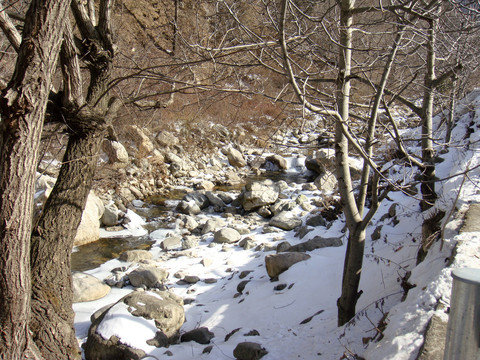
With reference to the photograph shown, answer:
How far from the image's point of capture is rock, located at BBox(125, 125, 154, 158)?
13.3m

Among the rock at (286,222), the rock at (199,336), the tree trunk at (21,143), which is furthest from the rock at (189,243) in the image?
the tree trunk at (21,143)

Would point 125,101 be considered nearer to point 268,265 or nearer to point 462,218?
point 268,265

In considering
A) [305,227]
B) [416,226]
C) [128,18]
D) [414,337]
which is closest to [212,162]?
[128,18]

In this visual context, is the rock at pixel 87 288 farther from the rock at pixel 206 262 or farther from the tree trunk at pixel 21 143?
the tree trunk at pixel 21 143

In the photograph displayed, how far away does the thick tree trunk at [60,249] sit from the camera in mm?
3492

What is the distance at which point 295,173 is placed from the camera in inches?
577

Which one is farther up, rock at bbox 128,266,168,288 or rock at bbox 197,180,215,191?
rock at bbox 197,180,215,191

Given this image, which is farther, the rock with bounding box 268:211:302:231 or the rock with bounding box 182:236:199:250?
the rock with bounding box 268:211:302:231

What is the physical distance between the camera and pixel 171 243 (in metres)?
7.92

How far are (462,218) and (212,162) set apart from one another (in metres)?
11.6

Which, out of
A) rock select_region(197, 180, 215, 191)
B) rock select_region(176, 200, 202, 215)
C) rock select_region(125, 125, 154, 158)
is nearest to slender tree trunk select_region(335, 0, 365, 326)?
rock select_region(176, 200, 202, 215)

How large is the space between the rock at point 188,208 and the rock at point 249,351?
6.30 meters

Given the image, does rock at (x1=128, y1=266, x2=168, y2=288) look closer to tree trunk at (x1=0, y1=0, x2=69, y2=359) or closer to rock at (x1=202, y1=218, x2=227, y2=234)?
rock at (x1=202, y1=218, x2=227, y2=234)

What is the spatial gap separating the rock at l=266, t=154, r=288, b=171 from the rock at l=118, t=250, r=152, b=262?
327 inches
